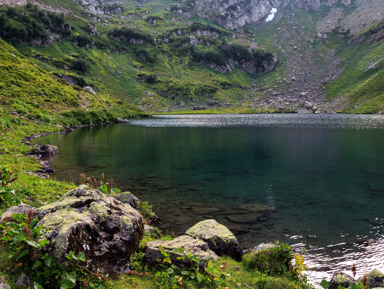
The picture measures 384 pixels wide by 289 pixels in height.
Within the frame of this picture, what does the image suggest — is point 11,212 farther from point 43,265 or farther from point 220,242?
point 220,242

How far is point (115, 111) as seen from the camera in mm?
130000

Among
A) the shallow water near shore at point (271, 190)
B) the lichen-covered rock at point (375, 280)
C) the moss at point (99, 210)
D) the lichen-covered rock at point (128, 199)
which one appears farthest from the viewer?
the lichen-covered rock at point (128, 199)

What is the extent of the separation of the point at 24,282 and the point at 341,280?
12118 mm

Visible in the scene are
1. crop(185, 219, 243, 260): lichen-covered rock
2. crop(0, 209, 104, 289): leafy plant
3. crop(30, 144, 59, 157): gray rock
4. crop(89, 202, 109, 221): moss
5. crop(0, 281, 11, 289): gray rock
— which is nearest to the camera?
crop(0, 281, 11, 289): gray rock

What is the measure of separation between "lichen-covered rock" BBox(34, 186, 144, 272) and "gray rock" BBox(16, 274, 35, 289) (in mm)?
832

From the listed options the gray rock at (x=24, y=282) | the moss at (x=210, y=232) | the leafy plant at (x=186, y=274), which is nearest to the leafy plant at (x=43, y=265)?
the gray rock at (x=24, y=282)

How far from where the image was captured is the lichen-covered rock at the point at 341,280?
416 inches

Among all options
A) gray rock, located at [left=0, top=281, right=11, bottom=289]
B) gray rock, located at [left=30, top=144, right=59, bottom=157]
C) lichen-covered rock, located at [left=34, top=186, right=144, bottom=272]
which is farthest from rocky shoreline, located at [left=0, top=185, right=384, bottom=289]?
gray rock, located at [left=30, top=144, right=59, bottom=157]

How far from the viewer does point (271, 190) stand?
2494 centimetres

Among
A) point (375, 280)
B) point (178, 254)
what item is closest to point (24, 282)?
point (178, 254)

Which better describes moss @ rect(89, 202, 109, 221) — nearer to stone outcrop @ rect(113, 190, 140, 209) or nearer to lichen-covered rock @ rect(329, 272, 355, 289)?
stone outcrop @ rect(113, 190, 140, 209)

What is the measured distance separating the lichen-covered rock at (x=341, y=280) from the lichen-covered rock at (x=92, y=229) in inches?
351

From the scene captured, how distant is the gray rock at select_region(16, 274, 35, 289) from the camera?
6477 millimetres

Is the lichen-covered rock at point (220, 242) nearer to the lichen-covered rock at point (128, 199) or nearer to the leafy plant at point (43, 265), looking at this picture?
the leafy plant at point (43, 265)
